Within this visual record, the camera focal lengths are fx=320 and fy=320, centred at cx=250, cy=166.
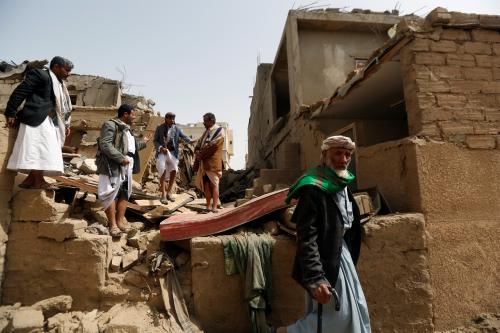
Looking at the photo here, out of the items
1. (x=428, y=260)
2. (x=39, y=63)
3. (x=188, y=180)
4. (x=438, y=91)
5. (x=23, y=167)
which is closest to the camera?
(x=23, y=167)

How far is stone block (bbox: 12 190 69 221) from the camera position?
3488 millimetres

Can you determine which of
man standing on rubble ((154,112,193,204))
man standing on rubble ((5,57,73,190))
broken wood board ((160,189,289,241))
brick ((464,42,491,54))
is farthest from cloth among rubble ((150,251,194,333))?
brick ((464,42,491,54))

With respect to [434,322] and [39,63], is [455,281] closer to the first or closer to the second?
[434,322]

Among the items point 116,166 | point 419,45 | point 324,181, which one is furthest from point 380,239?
point 116,166

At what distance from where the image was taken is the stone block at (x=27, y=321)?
2.89 metres

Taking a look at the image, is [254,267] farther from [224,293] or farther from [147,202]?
[147,202]

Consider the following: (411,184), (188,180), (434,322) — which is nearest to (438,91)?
(411,184)

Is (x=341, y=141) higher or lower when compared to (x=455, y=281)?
higher

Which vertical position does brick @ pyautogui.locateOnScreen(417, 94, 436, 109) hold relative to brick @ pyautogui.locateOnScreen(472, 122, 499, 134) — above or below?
above

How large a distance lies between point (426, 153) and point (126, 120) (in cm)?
376

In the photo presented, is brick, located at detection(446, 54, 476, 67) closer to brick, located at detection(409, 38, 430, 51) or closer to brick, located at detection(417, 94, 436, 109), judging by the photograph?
brick, located at detection(409, 38, 430, 51)

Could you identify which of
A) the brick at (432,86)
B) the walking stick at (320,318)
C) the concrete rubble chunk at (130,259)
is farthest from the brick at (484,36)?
the concrete rubble chunk at (130,259)

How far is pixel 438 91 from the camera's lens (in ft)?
12.6

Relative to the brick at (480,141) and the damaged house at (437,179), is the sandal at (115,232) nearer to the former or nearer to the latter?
the damaged house at (437,179)
